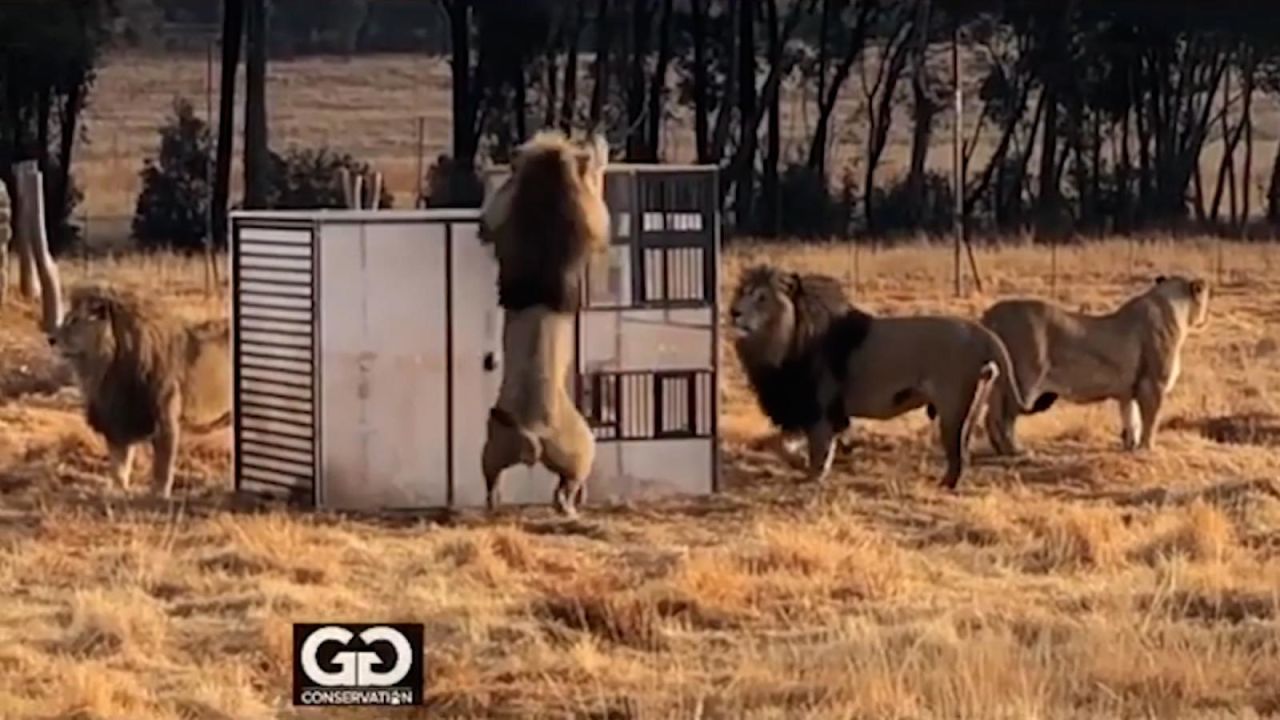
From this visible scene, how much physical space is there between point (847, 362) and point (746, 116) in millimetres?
32808

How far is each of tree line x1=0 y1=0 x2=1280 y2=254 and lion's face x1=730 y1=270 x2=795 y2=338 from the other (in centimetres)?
2768

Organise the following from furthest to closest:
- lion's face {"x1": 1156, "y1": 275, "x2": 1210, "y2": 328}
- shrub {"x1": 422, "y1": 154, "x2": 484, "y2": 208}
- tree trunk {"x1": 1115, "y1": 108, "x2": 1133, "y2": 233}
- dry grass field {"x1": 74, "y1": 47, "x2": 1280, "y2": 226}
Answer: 1. dry grass field {"x1": 74, "y1": 47, "x2": 1280, "y2": 226}
2. tree trunk {"x1": 1115, "y1": 108, "x2": 1133, "y2": 233}
3. shrub {"x1": 422, "y1": 154, "x2": 484, "y2": 208}
4. lion's face {"x1": 1156, "y1": 275, "x2": 1210, "y2": 328}

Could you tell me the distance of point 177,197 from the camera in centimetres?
4884

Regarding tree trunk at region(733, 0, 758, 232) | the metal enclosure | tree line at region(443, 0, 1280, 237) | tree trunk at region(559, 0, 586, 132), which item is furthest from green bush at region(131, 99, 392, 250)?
the metal enclosure

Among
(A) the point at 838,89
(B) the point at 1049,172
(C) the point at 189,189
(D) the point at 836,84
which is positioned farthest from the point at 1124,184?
(C) the point at 189,189

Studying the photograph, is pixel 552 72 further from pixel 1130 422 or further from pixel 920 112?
pixel 1130 422

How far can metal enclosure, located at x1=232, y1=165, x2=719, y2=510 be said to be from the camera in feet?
53.6

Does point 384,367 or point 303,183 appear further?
point 303,183

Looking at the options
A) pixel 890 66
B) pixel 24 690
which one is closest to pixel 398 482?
pixel 24 690

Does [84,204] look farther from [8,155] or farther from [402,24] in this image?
[402,24]

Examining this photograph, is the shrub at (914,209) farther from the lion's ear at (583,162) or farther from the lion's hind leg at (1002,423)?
the lion's ear at (583,162)

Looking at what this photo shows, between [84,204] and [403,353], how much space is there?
4277 centimetres

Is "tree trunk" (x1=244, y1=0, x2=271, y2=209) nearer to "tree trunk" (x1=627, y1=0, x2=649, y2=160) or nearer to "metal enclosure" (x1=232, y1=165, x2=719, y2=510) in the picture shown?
"tree trunk" (x1=627, y1=0, x2=649, y2=160)

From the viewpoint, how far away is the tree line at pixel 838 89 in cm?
4828
